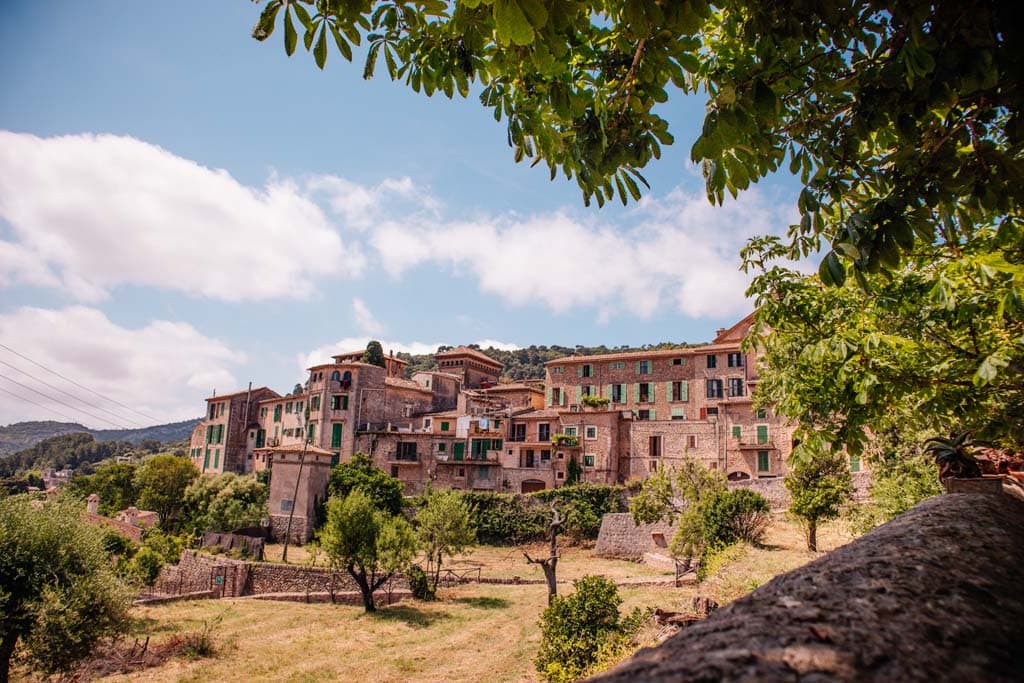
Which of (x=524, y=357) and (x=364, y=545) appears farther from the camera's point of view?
(x=524, y=357)

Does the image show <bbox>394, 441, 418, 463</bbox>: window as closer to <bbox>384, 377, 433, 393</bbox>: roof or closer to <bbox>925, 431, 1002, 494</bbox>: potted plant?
<bbox>384, 377, 433, 393</bbox>: roof

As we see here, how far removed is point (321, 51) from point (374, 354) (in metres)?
55.5

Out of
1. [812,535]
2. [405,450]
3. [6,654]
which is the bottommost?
[6,654]

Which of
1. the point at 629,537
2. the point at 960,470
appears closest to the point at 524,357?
the point at 629,537

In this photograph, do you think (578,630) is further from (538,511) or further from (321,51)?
(538,511)

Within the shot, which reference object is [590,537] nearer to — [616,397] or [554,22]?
[616,397]

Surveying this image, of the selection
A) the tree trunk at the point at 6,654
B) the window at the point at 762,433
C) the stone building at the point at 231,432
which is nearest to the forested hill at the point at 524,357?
the stone building at the point at 231,432

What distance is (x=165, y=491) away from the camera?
150ft

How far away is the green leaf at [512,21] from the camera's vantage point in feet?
6.64

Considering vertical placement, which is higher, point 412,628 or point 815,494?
point 815,494

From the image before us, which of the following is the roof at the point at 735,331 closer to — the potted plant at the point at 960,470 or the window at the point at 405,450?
the window at the point at 405,450

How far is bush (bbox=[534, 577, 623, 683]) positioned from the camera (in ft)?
43.3

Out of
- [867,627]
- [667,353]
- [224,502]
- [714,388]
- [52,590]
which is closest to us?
[867,627]

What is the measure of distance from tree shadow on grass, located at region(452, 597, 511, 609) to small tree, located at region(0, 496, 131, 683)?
45.0 feet
